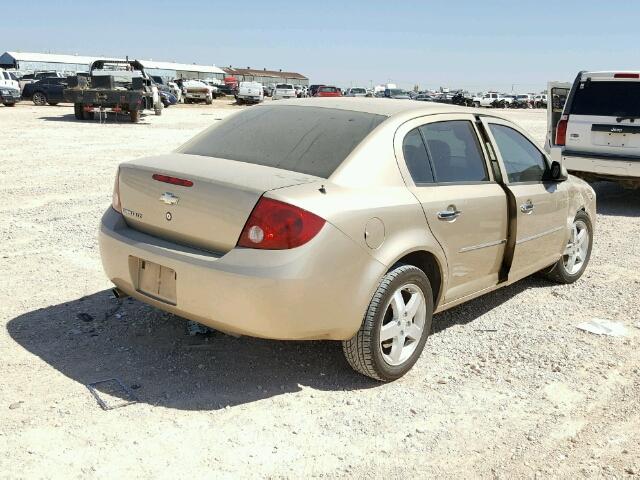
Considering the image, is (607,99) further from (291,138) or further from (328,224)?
(328,224)

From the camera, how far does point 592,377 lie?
4078 millimetres

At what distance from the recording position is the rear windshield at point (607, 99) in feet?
30.4

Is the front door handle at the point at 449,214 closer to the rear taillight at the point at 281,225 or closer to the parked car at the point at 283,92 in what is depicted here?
the rear taillight at the point at 281,225

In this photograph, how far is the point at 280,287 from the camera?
128 inches

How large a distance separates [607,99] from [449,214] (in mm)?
6652

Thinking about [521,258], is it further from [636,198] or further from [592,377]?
[636,198]

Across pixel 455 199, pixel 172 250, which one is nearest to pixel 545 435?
pixel 455 199

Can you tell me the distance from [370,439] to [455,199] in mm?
1618

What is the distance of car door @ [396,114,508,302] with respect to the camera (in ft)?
13.0

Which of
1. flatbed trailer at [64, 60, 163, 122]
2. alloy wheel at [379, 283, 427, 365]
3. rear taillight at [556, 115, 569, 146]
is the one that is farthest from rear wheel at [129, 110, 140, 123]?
alloy wheel at [379, 283, 427, 365]

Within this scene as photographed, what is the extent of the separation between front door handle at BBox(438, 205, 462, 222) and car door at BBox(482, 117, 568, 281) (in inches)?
28.7

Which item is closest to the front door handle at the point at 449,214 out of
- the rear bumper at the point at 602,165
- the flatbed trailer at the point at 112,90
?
the rear bumper at the point at 602,165

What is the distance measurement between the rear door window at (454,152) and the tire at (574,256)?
5.48 ft

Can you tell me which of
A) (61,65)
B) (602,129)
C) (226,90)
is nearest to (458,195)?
(602,129)
